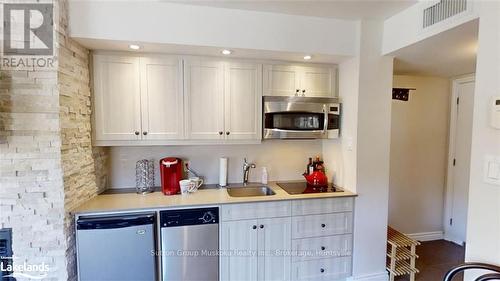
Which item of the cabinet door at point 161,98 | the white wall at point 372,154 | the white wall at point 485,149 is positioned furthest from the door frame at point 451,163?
the cabinet door at point 161,98

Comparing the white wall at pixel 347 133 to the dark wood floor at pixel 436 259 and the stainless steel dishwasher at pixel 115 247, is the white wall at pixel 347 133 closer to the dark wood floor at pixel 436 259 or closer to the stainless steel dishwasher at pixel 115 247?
the dark wood floor at pixel 436 259

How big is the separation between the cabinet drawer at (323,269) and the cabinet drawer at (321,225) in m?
0.26

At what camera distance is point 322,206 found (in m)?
2.35

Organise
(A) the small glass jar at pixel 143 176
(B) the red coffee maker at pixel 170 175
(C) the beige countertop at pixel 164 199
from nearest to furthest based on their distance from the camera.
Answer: (C) the beige countertop at pixel 164 199 → (B) the red coffee maker at pixel 170 175 → (A) the small glass jar at pixel 143 176

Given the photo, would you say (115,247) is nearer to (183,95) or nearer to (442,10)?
(183,95)

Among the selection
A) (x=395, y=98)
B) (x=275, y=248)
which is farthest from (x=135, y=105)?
(x=395, y=98)

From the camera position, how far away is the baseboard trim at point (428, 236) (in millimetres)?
3400

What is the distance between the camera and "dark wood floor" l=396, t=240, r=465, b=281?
2.67 meters

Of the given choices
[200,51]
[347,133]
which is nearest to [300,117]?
[347,133]

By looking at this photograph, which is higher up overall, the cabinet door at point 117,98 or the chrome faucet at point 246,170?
the cabinet door at point 117,98

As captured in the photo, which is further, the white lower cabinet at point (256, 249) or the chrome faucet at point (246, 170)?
the chrome faucet at point (246, 170)

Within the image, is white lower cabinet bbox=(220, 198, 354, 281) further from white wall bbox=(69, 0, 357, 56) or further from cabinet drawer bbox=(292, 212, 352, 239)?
white wall bbox=(69, 0, 357, 56)

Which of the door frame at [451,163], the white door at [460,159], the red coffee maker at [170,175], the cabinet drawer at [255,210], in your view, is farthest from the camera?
the door frame at [451,163]

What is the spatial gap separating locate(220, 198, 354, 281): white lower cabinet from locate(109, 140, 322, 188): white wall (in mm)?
663
